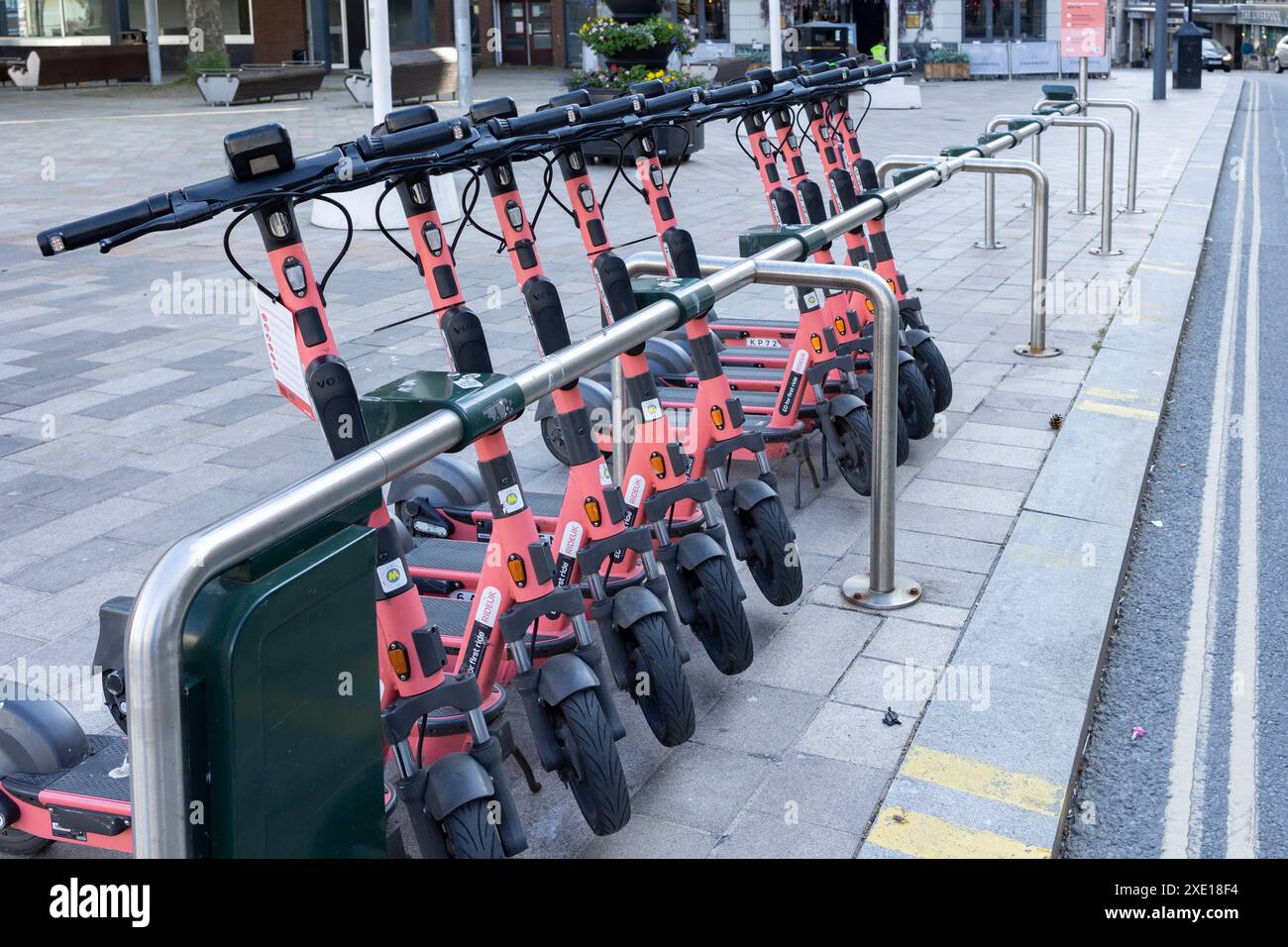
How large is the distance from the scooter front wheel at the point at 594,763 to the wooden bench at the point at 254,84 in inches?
944

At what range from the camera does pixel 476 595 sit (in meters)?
3.51

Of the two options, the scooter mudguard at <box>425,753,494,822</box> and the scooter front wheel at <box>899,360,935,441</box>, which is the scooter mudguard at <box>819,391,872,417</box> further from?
the scooter mudguard at <box>425,753,494,822</box>

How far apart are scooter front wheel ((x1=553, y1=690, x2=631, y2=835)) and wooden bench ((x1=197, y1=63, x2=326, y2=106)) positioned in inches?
944

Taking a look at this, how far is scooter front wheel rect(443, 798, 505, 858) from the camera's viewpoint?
2.89 m

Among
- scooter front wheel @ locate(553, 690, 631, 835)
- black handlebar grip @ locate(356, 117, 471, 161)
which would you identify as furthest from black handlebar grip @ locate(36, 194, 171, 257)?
scooter front wheel @ locate(553, 690, 631, 835)

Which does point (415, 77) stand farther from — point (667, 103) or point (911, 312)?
point (667, 103)

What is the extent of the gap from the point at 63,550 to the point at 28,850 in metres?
2.03

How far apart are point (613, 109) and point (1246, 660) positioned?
2.58 m

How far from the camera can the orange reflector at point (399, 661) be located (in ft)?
10.2

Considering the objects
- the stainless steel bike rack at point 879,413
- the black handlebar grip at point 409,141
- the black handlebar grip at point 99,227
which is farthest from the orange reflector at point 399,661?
the stainless steel bike rack at point 879,413

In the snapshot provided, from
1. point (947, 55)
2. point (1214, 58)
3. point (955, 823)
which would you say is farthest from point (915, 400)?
point (1214, 58)

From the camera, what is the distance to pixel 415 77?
24766mm

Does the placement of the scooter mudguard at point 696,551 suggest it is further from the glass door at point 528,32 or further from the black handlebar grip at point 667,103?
the glass door at point 528,32

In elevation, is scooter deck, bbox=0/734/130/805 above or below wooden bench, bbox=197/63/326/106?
below
